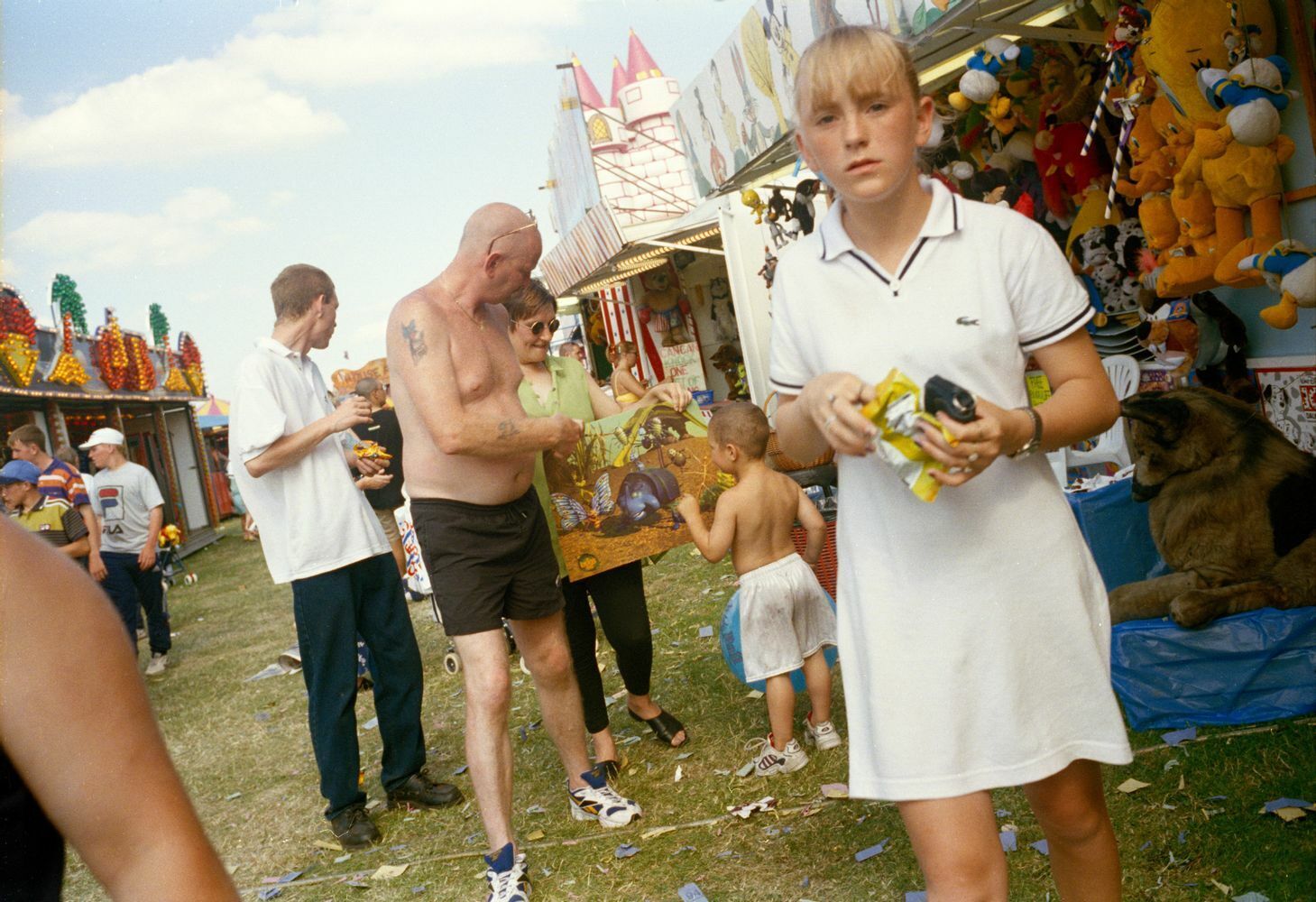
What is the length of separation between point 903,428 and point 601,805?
2.98m

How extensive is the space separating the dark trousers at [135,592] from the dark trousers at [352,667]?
17.1 feet

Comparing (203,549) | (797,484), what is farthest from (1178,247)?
(203,549)

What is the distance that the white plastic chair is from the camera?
5.82 m

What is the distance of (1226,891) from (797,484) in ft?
7.74

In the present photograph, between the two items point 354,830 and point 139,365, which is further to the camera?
point 139,365

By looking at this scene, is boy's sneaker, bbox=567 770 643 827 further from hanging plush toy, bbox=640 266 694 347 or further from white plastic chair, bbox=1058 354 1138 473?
hanging plush toy, bbox=640 266 694 347

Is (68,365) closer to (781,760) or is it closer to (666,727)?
(666,727)

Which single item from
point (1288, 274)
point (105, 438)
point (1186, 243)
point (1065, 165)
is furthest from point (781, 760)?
point (105, 438)

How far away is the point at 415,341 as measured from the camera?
3635 mm

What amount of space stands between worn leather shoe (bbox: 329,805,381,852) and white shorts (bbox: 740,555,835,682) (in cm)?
178

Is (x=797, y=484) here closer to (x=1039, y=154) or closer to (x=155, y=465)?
(x=1039, y=154)

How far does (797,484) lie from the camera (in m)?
4.80

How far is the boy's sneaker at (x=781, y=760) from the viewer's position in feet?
14.3

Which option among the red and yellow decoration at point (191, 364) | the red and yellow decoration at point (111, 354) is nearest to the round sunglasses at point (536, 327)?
the red and yellow decoration at point (111, 354)
